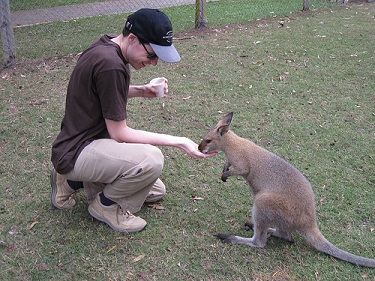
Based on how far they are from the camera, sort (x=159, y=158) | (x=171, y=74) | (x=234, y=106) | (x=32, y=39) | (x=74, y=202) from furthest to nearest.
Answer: (x=32, y=39) < (x=171, y=74) < (x=234, y=106) < (x=74, y=202) < (x=159, y=158)

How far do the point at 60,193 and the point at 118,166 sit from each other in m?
0.58

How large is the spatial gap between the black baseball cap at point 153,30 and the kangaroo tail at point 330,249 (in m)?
1.22

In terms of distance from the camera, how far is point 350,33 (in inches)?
246

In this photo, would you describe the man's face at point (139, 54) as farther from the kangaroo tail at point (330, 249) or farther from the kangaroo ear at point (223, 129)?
the kangaroo tail at point (330, 249)

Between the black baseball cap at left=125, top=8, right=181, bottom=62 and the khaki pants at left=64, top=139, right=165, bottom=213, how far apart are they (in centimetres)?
56

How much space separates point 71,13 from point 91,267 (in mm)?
6249

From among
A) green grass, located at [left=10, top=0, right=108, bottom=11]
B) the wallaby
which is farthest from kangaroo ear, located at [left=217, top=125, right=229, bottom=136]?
green grass, located at [left=10, top=0, right=108, bottom=11]

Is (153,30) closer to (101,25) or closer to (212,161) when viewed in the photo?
(212,161)

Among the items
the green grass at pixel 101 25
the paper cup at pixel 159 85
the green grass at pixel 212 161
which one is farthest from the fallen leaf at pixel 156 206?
the green grass at pixel 101 25

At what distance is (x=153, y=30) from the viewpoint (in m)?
2.06

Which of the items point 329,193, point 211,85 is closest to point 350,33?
point 211,85

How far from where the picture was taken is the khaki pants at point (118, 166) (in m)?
2.26

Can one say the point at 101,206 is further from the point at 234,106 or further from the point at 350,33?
the point at 350,33

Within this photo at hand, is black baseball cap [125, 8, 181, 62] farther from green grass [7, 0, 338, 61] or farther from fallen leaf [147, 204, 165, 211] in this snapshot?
green grass [7, 0, 338, 61]
